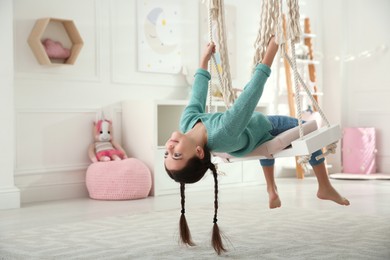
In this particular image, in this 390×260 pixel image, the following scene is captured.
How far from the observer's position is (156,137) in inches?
177

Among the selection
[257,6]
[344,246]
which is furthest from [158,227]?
[257,6]

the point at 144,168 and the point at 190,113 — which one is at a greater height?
the point at 190,113

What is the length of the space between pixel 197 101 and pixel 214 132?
30 cm

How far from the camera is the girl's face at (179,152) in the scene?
2307 mm

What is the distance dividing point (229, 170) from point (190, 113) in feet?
8.32

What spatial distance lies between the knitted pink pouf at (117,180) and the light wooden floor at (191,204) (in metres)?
0.09

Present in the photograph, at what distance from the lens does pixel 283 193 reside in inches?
181

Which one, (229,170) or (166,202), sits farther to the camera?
(229,170)

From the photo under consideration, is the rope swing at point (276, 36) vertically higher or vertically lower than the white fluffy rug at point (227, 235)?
higher

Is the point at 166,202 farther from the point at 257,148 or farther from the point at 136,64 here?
the point at 257,148

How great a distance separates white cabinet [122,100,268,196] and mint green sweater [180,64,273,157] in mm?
1848

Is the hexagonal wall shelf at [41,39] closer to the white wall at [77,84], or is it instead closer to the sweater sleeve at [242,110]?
the white wall at [77,84]

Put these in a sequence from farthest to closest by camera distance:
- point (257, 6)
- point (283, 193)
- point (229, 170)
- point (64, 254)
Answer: point (257, 6)
point (229, 170)
point (283, 193)
point (64, 254)

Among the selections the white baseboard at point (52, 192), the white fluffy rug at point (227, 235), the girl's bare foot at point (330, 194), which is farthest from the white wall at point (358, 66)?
the girl's bare foot at point (330, 194)
